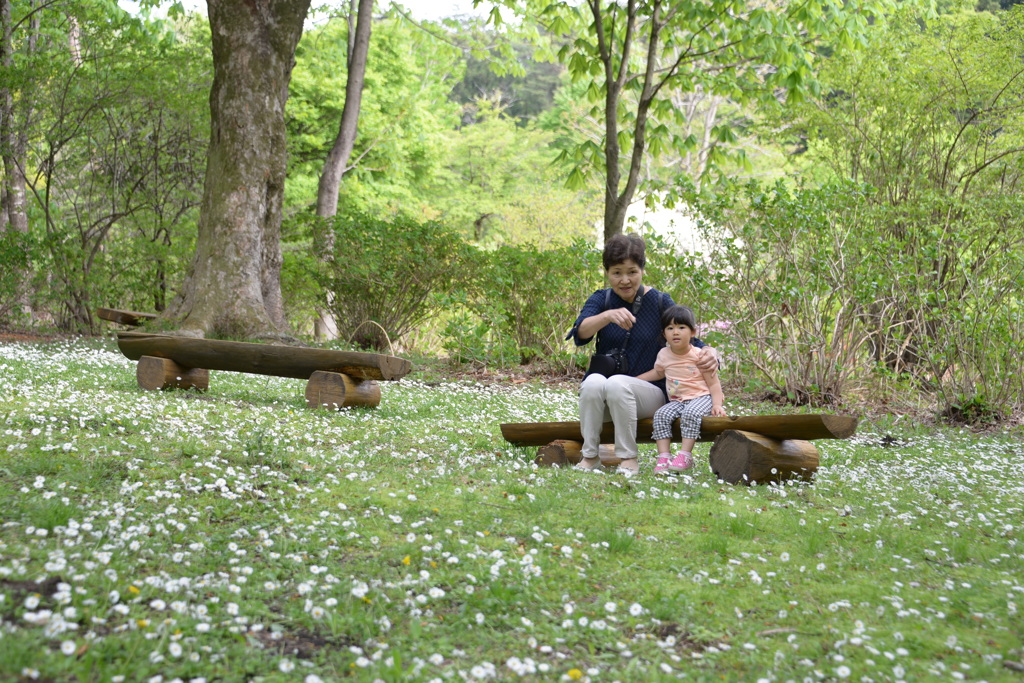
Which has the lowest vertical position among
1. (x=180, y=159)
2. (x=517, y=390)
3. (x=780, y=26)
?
(x=517, y=390)

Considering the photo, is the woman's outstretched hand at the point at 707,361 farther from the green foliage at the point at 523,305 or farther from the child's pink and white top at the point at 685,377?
the green foliage at the point at 523,305

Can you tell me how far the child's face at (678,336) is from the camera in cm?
603

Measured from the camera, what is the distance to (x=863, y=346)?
39.8ft

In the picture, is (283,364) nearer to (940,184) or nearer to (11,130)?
(11,130)

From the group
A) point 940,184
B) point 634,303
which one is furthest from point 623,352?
point 940,184

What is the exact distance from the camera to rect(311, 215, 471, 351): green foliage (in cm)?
1480

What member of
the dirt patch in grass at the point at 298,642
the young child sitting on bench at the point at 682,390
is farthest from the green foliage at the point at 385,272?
the dirt patch in grass at the point at 298,642

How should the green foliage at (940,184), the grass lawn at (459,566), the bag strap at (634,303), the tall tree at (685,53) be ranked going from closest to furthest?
the grass lawn at (459,566) < the bag strap at (634,303) < the green foliage at (940,184) < the tall tree at (685,53)

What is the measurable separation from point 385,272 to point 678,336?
9.75 m

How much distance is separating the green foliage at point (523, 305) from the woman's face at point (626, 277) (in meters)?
7.88

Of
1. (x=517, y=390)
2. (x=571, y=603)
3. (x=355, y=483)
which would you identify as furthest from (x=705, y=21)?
(x=571, y=603)

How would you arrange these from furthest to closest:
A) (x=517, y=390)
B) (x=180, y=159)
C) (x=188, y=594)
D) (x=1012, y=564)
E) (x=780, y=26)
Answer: (x=180, y=159)
(x=517, y=390)
(x=780, y=26)
(x=1012, y=564)
(x=188, y=594)

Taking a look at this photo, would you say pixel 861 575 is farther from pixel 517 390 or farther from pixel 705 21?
pixel 705 21

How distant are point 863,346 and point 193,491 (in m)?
10.3
